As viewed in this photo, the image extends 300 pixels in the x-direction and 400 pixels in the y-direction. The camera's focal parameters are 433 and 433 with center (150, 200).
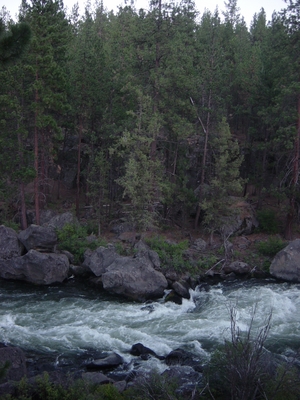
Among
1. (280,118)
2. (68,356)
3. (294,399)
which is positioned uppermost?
(280,118)

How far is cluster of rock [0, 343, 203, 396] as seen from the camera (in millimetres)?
12453

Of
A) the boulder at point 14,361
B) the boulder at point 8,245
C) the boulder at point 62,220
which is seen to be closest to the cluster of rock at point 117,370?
the boulder at point 14,361

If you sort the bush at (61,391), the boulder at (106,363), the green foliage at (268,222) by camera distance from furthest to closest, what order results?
Answer: the green foliage at (268,222), the boulder at (106,363), the bush at (61,391)

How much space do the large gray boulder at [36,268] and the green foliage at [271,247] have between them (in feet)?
39.2

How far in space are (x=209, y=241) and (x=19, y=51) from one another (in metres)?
20.2

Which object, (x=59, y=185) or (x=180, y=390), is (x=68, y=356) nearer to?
(x=180, y=390)

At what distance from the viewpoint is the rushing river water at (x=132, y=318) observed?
1684 centimetres

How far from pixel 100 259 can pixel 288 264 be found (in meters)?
10.6

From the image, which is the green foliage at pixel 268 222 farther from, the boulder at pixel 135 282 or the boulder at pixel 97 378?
the boulder at pixel 97 378

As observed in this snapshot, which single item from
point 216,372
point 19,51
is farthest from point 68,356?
point 19,51

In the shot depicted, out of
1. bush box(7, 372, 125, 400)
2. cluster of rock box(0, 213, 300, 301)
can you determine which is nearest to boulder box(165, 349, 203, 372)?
bush box(7, 372, 125, 400)

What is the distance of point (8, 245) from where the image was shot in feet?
80.1

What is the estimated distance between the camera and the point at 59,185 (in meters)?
36.0

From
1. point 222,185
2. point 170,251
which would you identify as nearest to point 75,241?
point 170,251
